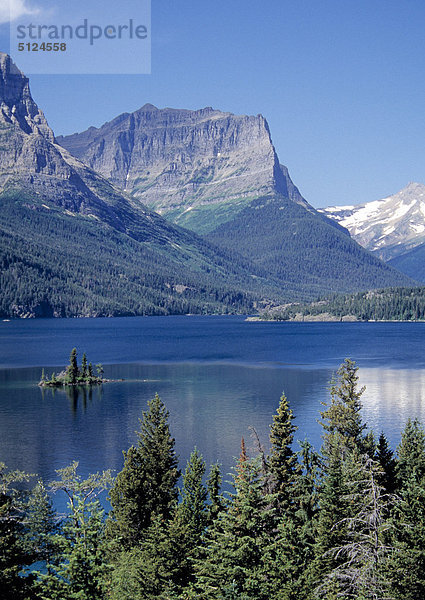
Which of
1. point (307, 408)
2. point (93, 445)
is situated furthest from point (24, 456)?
point (307, 408)

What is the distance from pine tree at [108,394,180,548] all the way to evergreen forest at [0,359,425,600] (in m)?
0.11

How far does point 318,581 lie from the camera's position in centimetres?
3662

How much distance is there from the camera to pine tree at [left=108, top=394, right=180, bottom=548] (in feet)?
176

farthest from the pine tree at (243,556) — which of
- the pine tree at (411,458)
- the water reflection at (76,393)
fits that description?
the water reflection at (76,393)

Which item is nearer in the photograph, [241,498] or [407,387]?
[241,498]

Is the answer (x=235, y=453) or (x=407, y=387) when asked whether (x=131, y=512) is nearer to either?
(x=235, y=453)

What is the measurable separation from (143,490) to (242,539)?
2384cm

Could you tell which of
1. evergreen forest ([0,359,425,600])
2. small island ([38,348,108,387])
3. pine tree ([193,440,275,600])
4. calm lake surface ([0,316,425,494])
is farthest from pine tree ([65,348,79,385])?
pine tree ([193,440,275,600])

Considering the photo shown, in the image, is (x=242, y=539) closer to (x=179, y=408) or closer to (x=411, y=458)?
(x=411, y=458)

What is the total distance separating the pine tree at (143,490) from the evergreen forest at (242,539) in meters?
0.11

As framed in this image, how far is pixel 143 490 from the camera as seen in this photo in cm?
5709

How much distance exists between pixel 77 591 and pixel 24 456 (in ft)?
182

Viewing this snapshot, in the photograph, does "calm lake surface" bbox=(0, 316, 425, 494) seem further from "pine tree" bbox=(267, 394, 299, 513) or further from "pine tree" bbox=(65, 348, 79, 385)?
"pine tree" bbox=(267, 394, 299, 513)

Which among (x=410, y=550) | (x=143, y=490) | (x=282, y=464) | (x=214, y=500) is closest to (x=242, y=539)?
(x=410, y=550)
